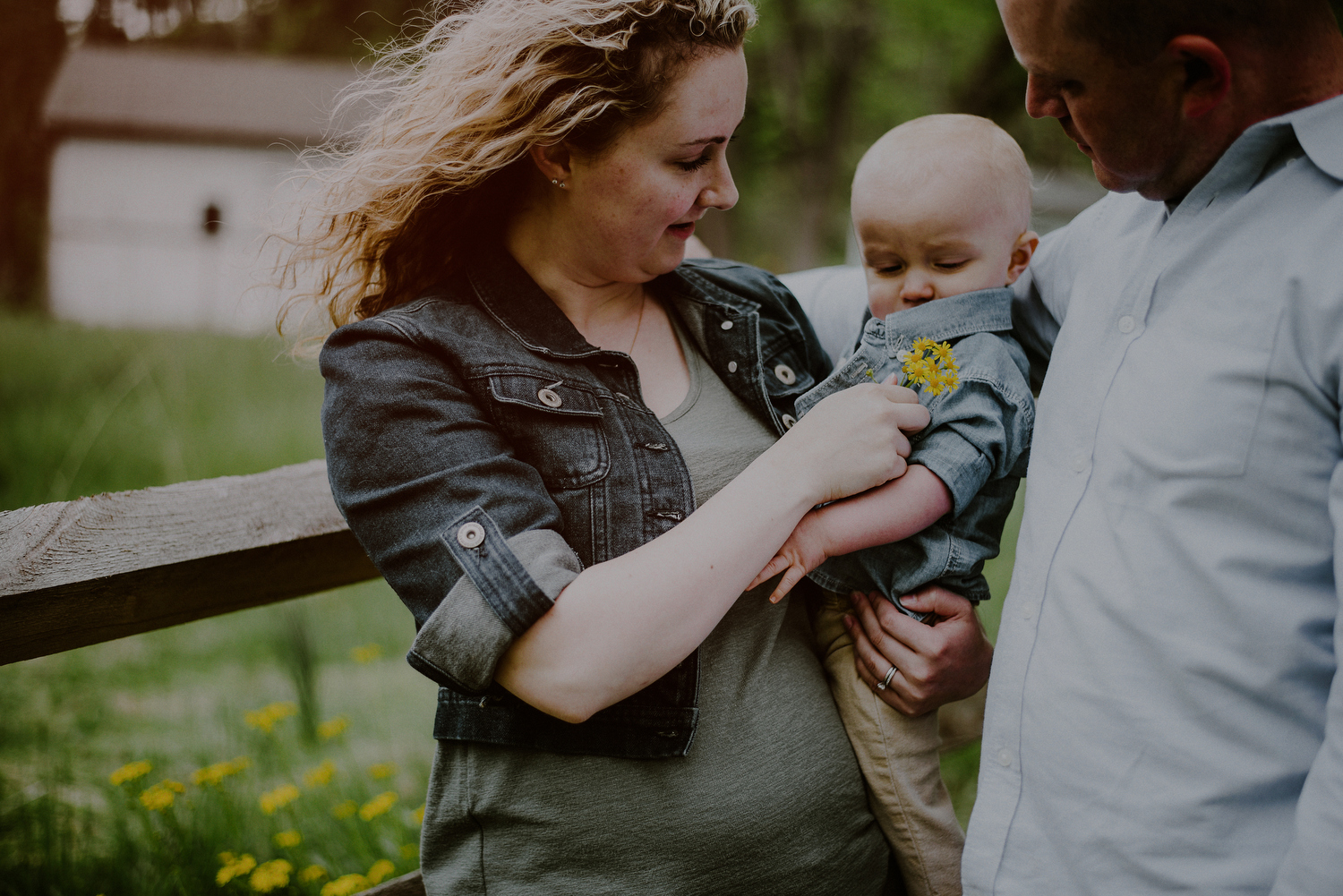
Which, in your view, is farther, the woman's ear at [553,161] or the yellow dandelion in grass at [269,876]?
the yellow dandelion in grass at [269,876]

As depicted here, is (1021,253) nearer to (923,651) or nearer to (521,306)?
(923,651)

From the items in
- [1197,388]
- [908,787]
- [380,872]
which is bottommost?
[380,872]

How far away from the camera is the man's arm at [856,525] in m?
1.52

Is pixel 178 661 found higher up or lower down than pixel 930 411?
lower down

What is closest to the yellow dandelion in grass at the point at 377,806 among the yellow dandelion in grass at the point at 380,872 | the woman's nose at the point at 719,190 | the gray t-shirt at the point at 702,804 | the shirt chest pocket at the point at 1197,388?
the yellow dandelion in grass at the point at 380,872

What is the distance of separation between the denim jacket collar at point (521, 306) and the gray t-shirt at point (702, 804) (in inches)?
10.9

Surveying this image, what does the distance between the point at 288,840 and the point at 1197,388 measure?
228 centimetres

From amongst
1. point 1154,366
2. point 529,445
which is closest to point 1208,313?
point 1154,366

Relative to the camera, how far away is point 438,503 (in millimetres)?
1366

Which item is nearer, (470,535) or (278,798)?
(470,535)

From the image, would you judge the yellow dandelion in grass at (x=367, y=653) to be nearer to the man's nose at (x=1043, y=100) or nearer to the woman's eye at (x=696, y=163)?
the woman's eye at (x=696, y=163)

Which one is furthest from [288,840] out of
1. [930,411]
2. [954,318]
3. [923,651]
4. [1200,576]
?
[1200,576]

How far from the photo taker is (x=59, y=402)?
5871 mm

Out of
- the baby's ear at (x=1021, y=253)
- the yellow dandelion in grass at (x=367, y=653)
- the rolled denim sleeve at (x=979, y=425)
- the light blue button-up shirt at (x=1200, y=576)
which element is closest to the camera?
the light blue button-up shirt at (x=1200, y=576)
